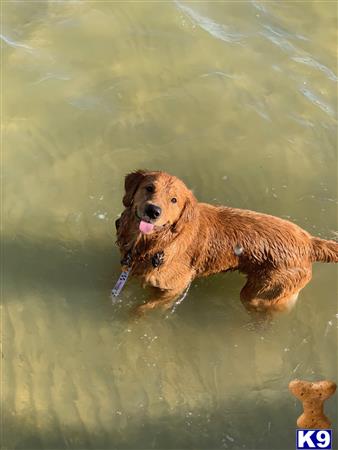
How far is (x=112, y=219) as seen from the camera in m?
5.86

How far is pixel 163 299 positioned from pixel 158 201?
1.43m

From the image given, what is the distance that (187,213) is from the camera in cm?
449

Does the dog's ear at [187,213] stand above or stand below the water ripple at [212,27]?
below

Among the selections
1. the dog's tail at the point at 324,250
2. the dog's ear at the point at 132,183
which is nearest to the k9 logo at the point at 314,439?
the dog's tail at the point at 324,250

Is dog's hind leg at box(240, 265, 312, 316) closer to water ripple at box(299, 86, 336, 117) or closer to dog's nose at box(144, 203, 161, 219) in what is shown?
dog's nose at box(144, 203, 161, 219)

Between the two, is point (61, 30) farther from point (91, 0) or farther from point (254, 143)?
point (254, 143)

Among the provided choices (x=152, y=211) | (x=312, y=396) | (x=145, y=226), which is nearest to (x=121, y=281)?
(x=145, y=226)

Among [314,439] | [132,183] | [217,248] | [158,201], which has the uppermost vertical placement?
[158,201]

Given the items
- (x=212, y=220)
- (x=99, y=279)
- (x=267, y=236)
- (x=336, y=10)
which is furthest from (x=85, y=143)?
(x=336, y=10)

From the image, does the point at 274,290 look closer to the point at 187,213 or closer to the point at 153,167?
the point at 187,213

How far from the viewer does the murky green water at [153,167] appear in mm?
4762

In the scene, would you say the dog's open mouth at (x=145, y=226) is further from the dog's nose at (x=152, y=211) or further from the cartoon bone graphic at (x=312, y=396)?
the cartoon bone graphic at (x=312, y=396)

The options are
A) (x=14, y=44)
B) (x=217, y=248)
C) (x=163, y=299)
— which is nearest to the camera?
(x=217, y=248)

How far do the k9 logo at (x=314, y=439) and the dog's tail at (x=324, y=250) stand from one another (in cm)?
162
